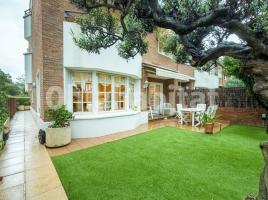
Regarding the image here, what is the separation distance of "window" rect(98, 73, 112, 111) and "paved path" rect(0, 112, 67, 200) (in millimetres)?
Answer: 4613

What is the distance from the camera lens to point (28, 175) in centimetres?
594

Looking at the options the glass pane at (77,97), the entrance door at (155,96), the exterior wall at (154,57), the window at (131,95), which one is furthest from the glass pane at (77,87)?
the entrance door at (155,96)

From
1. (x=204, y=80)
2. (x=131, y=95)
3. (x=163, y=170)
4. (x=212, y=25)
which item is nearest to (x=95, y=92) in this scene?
(x=131, y=95)

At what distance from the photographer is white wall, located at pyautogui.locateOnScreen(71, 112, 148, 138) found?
10.7 metres

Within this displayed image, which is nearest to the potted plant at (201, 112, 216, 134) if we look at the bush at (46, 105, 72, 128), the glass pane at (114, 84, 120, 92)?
the glass pane at (114, 84, 120, 92)

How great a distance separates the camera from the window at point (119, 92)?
13039 millimetres

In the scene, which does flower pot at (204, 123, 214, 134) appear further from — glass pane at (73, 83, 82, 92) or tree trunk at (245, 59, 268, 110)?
tree trunk at (245, 59, 268, 110)

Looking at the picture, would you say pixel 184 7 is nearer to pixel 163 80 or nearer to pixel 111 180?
pixel 111 180

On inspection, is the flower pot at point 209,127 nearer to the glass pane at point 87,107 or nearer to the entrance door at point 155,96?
the glass pane at point 87,107

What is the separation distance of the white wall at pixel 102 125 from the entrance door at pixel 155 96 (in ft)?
20.4

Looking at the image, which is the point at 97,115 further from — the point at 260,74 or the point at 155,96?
the point at 155,96

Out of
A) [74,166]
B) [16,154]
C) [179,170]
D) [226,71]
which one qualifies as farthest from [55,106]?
[226,71]

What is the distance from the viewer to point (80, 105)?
36.8 feet

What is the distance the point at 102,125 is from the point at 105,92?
236cm
